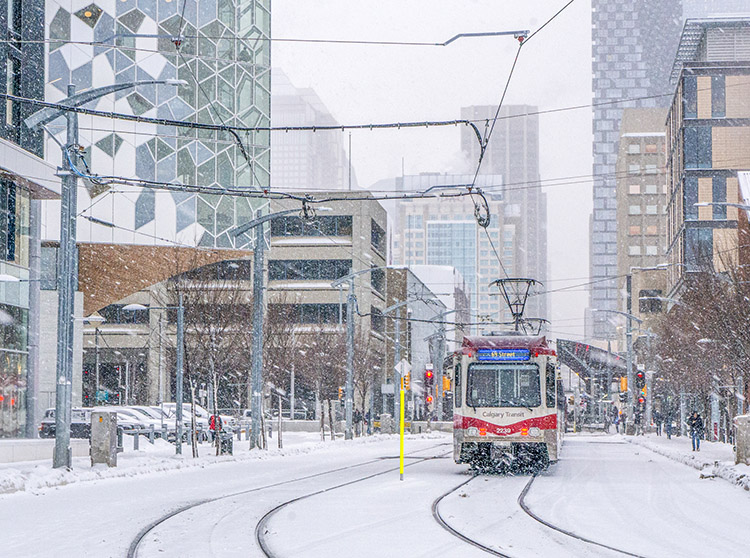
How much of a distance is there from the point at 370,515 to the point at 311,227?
79980 millimetres

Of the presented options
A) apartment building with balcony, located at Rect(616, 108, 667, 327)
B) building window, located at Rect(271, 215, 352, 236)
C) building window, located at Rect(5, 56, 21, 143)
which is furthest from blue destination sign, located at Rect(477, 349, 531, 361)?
apartment building with balcony, located at Rect(616, 108, 667, 327)

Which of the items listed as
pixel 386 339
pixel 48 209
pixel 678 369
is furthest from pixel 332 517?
pixel 386 339

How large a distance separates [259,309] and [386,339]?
66983 mm

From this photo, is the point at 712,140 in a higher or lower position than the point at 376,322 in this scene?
higher

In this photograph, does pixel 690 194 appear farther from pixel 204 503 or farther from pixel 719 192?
pixel 204 503

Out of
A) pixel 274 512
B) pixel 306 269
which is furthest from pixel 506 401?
pixel 306 269

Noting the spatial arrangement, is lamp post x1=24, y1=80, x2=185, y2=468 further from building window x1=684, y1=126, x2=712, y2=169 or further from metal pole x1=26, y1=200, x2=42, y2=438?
building window x1=684, y1=126, x2=712, y2=169

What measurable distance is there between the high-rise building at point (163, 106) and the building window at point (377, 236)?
119ft

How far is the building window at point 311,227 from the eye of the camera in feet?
313

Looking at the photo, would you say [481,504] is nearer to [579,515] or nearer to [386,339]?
→ [579,515]

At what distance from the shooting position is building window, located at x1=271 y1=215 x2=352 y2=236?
95.5m

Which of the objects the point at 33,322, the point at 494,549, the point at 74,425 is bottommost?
the point at 74,425

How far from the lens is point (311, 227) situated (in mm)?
94688

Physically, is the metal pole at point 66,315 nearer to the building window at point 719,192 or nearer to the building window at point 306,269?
the building window at point 719,192
